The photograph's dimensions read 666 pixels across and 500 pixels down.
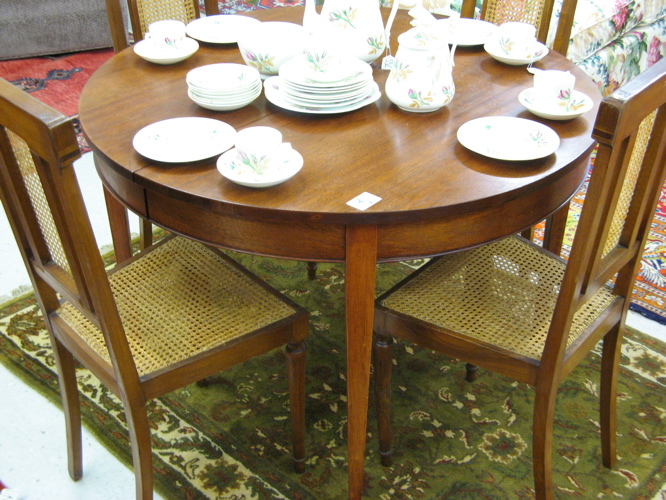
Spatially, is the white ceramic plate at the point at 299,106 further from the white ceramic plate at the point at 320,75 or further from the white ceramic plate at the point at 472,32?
the white ceramic plate at the point at 472,32

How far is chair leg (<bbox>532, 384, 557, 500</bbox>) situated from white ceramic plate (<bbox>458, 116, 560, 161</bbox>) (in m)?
0.45

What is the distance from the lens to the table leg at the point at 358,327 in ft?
3.79

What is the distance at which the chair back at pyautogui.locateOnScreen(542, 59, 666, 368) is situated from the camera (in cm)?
98

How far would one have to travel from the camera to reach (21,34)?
12.0 feet

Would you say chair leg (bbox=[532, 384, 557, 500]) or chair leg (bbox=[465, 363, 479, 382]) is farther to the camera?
chair leg (bbox=[465, 363, 479, 382])

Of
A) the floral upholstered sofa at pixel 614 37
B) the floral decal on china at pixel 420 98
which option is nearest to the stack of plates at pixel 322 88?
the floral decal on china at pixel 420 98

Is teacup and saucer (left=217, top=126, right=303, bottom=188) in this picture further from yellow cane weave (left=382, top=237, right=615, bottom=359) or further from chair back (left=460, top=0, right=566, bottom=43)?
chair back (left=460, top=0, right=566, bottom=43)

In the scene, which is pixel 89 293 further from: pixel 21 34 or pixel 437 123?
pixel 21 34

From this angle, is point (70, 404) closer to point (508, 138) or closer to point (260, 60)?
point (260, 60)

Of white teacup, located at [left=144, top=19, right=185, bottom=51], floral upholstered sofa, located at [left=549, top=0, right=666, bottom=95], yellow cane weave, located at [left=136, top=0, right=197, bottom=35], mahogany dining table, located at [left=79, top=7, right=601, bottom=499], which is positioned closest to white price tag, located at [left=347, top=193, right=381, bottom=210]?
mahogany dining table, located at [left=79, top=7, right=601, bottom=499]

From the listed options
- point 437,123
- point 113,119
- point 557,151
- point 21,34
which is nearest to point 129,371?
point 113,119

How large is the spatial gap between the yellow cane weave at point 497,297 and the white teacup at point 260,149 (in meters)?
0.41

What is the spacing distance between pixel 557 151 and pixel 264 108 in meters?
0.61

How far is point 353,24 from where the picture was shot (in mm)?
1494
